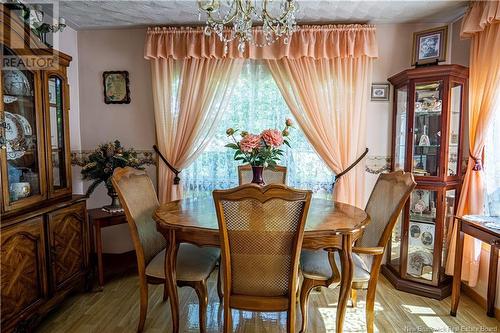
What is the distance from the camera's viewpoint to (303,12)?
2648mm

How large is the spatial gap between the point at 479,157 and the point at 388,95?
3.23 ft

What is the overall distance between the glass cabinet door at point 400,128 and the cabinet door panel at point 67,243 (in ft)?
9.60

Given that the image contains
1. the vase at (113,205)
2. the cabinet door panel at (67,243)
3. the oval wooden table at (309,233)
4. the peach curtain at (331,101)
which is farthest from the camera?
the peach curtain at (331,101)

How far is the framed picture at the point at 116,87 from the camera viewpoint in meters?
3.11

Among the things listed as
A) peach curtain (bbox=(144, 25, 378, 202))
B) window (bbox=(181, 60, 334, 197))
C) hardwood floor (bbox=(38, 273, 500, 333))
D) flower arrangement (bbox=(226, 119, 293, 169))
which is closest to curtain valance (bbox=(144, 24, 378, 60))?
peach curtain (bbox=(144, 25, 378, 202))

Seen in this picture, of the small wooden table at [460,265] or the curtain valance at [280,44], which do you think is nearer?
the small wooden table at [460,265]

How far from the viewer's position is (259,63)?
9.81 ft

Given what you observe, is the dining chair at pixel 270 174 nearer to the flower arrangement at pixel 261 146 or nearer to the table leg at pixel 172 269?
the flower arrangement at pixel 261 146

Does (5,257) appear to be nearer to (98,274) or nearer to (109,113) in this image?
(98,274)

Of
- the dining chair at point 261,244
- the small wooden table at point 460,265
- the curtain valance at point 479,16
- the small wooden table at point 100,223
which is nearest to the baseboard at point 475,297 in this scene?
the small wooden table at point 460,265

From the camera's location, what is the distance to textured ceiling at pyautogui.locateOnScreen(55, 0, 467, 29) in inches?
96.7

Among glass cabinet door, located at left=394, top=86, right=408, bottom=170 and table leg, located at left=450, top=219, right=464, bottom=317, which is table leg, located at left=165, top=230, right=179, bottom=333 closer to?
table leg, located at left=450, top=219, right=464, bottom=317

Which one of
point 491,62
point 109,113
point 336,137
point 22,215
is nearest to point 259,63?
A: point 336,137

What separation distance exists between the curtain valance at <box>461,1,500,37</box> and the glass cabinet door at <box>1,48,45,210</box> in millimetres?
3305
